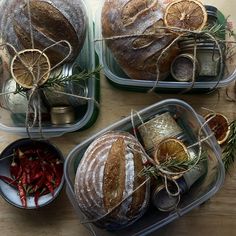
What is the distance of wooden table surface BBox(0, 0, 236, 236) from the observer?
1126mm

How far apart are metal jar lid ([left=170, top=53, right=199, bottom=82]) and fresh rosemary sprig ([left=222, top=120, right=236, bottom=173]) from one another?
14cm

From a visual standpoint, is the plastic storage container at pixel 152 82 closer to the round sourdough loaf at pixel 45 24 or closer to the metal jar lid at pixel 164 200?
the round sourdough loaf at pixel 45 24

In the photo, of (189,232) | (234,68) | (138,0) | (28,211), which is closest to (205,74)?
(234,68)

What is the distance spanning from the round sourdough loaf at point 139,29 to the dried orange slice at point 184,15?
0.06 feet

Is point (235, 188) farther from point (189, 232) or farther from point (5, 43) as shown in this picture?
point (5, 43)

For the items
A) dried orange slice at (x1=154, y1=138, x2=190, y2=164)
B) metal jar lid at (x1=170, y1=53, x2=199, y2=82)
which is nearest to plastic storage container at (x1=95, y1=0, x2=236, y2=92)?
metal jar lid at (x1=170, y1=53, x2=199, y2=82)

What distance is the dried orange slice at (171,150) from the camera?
1018mm

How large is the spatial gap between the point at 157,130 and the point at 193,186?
14 centimetres

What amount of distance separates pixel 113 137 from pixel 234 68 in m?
0.29

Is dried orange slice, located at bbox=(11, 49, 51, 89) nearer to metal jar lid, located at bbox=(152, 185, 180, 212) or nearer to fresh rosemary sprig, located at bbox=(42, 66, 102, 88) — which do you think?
fresh rosemary sprig, located at bbox=(42, 66, 102, 88)

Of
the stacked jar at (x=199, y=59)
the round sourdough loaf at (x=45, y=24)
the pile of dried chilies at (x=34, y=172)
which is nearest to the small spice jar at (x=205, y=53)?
the stacked jar at (x=199, y=59)

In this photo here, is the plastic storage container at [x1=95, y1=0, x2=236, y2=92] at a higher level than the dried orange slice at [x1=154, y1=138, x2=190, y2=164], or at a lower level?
higher

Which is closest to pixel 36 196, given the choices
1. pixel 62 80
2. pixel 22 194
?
pixel 22 194

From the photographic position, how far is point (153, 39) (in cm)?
102
